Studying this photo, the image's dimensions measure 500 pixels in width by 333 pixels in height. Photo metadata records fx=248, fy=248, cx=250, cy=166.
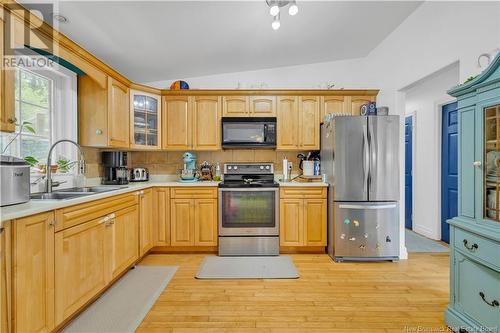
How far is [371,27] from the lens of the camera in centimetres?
293

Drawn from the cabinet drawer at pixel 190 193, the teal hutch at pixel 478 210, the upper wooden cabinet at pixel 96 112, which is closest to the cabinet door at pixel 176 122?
the cabinet drawer at pixel 190 193

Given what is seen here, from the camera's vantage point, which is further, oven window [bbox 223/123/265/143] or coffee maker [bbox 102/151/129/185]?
oven window [bbox 223/123/265/143]

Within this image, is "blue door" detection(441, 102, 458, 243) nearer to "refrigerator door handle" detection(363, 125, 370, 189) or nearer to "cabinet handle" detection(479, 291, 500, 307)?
"refrigerator door handle" detection(363, 125, 370, 189)

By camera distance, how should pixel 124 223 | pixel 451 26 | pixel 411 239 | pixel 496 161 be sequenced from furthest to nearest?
pixel 411 239 → pixel 124 223 → pixel 451 26 → pixel 496 161

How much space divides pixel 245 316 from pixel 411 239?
3219mm

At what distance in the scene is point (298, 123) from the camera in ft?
11.6

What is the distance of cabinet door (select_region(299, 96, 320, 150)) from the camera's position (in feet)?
11.6

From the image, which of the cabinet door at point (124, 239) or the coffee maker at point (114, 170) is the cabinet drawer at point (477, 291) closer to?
the cabinet door at point (124, 239)

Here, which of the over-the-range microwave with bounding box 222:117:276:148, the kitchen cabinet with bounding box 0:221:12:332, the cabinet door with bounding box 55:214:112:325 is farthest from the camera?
the over-the-range microwave with bounding box 222:117:276:148

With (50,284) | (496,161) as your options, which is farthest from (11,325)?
(496,161)

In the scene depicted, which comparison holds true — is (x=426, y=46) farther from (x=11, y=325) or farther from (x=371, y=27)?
(x=11, y=325)

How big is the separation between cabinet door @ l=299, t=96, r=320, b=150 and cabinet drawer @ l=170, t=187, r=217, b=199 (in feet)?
4.84

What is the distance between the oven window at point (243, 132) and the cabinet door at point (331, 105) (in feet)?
2.99

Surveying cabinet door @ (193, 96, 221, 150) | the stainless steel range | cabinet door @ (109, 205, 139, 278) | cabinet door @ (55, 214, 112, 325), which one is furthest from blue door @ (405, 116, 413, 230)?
cabinet door @ (55, 214, 112, 325)
